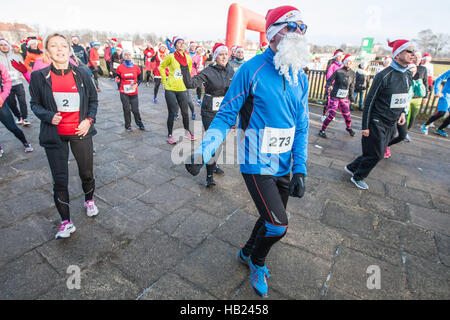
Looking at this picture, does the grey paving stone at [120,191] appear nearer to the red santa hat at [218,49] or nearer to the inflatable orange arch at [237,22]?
the red santa hat at [218,49]

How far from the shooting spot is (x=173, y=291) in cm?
223

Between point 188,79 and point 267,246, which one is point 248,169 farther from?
point 188,79

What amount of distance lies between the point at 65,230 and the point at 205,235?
152 centimetres

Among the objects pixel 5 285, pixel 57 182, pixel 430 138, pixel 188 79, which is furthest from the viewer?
pixel 430 138

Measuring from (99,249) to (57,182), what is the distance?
2.66ft

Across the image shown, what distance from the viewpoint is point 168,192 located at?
3.84 metres

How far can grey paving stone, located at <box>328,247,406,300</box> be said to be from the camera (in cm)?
231

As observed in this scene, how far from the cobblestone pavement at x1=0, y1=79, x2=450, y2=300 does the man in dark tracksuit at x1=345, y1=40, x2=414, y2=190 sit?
2.21 ft

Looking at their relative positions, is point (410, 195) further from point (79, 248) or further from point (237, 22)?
point (237, 22)

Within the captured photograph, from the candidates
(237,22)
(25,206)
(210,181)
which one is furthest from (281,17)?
(237,22)

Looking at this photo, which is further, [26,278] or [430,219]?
[430,219]

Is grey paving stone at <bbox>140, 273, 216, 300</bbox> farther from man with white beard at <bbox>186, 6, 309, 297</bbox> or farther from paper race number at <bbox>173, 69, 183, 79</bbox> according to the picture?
paper race number at <bbox>173, 69, 183, 79</bbox>

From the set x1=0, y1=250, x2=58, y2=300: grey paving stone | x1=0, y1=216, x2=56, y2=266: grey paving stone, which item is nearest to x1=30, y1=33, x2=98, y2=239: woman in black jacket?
x1=0, y1=216, x2=56, y2=266: grey paving stone

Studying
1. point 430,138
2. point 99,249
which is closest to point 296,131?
point 99,249
